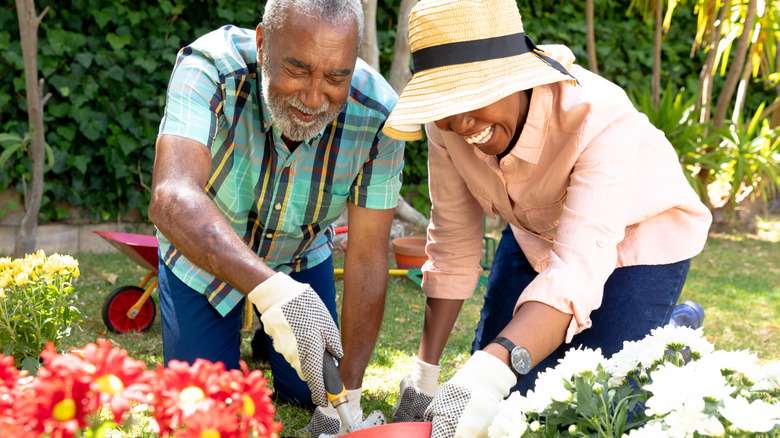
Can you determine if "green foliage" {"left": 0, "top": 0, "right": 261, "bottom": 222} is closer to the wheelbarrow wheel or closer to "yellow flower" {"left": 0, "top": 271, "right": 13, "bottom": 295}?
the wheelbarrow wheel

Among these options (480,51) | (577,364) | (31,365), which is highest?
(480,51)

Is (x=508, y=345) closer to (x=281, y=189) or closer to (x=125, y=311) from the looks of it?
(x=281, y=189)

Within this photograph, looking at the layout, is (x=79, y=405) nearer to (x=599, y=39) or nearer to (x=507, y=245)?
(x=507, y=245)

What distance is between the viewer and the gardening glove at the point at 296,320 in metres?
1.52

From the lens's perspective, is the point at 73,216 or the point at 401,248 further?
the point at 73,216

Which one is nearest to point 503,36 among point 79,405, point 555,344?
point 555,344

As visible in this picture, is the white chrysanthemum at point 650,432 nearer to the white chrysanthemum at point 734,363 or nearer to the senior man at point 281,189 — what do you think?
the white chrysanthemum at point 734,363

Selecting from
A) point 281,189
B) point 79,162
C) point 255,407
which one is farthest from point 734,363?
point 79,162

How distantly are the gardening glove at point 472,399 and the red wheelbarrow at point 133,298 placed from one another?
7.09ft

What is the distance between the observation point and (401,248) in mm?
4531

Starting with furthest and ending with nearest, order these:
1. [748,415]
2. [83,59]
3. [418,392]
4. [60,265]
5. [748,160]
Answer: [748,160], [83,59], [418,392], [60,265], [748,415]

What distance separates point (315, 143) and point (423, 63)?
633mm

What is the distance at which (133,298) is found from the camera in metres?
3.48

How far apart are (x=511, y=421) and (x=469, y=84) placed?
0.81m
